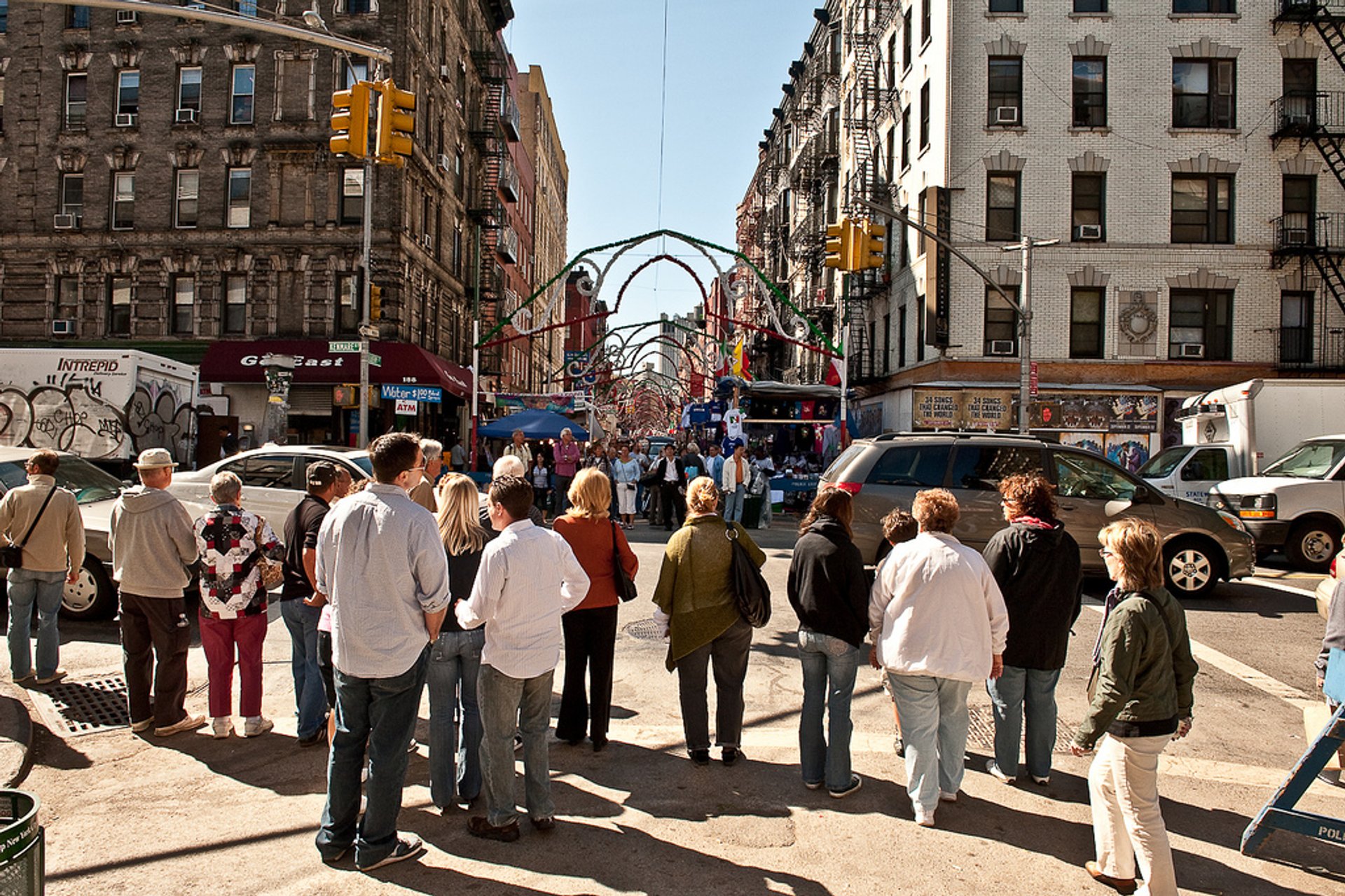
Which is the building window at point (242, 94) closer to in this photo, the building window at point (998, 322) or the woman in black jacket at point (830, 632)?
the building window at point (998, 322)

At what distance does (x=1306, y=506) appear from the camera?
14.3 meters

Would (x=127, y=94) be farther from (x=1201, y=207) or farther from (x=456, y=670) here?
(x=1201, y=207)

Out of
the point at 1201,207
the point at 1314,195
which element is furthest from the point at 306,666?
the point at 1314,195

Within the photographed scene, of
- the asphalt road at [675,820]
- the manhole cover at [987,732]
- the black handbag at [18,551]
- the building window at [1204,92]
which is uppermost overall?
the building window at [1204,92]

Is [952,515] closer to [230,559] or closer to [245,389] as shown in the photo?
[230,559]

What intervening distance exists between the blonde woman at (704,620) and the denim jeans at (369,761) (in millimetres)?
1804

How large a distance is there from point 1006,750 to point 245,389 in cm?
2924

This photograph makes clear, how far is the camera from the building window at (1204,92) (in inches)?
1044

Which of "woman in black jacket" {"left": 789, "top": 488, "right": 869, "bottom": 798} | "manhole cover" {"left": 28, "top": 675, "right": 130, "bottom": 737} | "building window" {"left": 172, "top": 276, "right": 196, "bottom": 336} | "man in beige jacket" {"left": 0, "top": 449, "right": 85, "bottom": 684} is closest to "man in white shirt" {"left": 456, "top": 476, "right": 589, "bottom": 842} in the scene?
"woman in black jacket" {"left": 789, "top": 488, "right": 869, "bottom": 798}

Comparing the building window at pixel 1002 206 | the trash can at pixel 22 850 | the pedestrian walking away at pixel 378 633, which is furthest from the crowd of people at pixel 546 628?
the building window at pixel 1002 206

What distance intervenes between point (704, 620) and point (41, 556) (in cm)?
515

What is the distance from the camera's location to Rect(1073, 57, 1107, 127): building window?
1050 inches

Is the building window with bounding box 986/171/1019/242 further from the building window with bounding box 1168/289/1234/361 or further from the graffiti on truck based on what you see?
the graffiti on truck

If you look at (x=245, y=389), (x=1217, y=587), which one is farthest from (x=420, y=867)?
(x=245, y=389)
